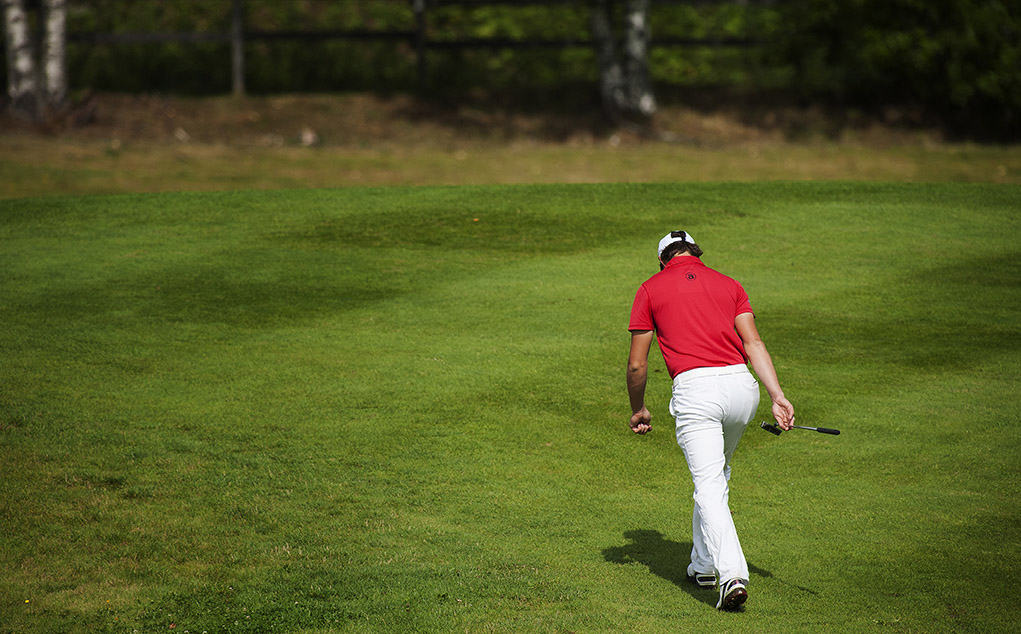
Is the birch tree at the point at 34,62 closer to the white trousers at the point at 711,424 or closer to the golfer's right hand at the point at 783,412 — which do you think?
the white trousers at the point at 711,424

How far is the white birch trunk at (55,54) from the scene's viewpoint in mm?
24297

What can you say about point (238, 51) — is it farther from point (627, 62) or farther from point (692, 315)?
point (692, 315)

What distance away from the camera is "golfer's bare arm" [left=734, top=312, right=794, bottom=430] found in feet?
20.9

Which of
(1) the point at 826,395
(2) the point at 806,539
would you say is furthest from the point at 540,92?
(2) the point at 806,539

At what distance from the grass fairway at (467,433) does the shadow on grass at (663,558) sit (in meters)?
0.03

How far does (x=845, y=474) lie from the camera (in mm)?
8289

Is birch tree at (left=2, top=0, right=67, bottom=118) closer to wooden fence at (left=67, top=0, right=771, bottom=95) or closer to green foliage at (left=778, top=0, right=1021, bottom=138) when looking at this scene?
wooden fence at (left=67, top=0, right=771, bottom=95)

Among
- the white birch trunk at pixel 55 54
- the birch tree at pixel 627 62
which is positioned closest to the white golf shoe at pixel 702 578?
the birch tree at pixel 627 62

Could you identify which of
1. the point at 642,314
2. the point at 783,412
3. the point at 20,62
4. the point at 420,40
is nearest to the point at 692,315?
the point at 642,314

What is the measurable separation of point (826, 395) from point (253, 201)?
10733 millimetres

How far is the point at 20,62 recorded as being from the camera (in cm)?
2470

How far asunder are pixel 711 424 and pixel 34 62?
2284 cm

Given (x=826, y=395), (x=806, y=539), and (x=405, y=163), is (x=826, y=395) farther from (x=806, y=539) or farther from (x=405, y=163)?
(x=405, y=163)

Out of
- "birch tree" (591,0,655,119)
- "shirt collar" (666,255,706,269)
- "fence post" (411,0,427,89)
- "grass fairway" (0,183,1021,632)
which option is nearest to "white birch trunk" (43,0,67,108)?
"fence post" (411,0,427,89)
